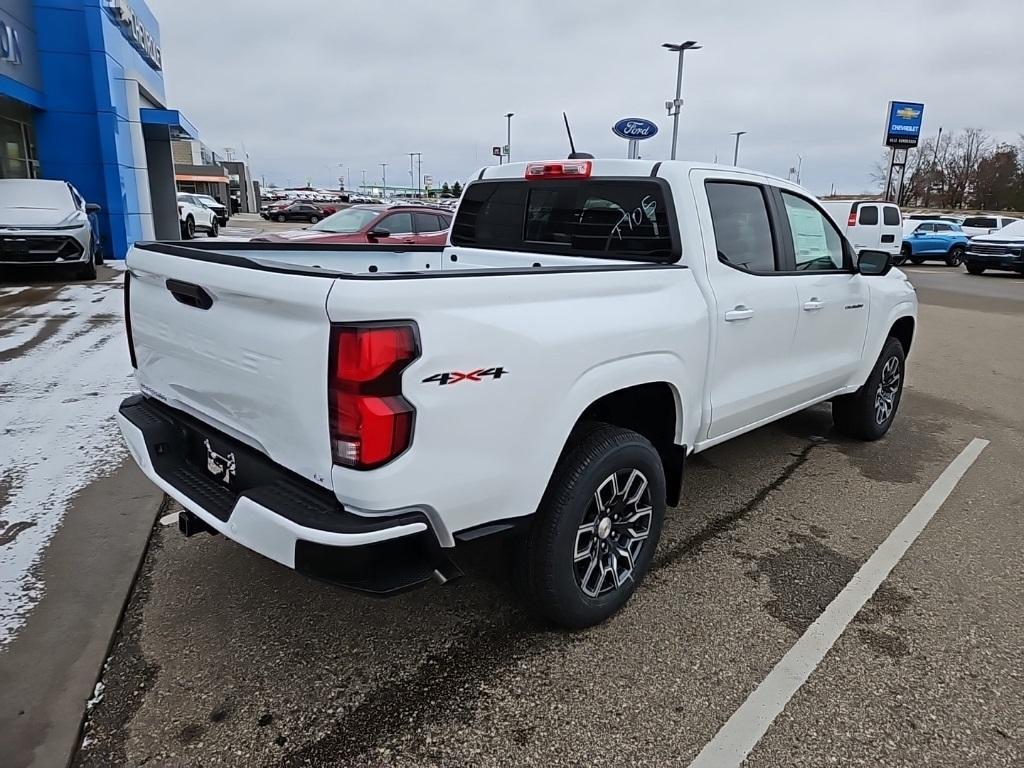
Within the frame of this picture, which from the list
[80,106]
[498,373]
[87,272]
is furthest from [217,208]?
[498,373]

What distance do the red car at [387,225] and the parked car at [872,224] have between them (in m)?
14.5

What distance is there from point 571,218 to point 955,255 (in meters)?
28.6

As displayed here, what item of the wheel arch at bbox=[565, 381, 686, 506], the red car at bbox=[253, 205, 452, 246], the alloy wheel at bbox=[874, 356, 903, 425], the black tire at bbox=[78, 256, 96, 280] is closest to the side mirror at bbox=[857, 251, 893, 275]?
the alloy wheel at bbox=[874, 356, 903, 425]

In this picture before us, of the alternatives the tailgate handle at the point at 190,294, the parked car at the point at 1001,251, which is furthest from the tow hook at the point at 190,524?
the parked car at the point at 1001,251

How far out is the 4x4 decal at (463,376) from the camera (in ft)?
7.06

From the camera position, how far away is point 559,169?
12.8ft

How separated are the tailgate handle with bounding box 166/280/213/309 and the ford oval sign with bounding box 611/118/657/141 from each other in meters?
15.2

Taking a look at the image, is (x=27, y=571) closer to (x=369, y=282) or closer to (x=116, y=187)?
(x=369, y=282)

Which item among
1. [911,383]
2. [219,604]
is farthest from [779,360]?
[911,383]


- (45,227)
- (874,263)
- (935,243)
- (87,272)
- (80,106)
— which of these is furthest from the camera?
(935,243)

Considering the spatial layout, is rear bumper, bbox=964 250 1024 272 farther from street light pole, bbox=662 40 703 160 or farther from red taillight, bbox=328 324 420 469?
red taillight, bbox=328 324 420 469

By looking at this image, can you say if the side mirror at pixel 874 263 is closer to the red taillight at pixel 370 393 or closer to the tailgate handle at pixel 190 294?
the red taillight at pixel 370 393

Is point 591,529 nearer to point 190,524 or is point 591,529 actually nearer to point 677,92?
point 190,524

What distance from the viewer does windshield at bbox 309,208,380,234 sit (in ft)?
41.0
